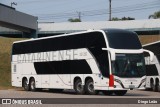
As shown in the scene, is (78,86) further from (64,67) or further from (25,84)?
(25,84)

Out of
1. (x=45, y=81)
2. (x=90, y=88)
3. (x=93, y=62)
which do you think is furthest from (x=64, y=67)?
(x=93, y=62)

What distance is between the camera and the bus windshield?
91.4ft

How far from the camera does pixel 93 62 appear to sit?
28672mm

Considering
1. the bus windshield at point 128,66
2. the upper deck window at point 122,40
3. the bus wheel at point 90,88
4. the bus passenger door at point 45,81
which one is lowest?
the bus wheel at point 90,88

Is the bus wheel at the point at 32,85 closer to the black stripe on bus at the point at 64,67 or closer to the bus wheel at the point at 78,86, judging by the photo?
the black stripe on bus at the point at 64,67

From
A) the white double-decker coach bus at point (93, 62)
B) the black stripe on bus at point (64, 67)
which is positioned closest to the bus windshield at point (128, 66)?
the white double-decker coach bus at point (93, 62)

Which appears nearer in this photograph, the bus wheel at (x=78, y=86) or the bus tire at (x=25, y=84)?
the bus wheel at (x=78, y=86)

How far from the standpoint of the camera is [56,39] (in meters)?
32.7

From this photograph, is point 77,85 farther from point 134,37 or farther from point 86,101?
point 86,101

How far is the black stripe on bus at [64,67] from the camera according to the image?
97.5 ft

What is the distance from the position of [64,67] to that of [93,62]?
12.2 feet

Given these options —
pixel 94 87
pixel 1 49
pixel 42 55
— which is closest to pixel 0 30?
pixel 1 49

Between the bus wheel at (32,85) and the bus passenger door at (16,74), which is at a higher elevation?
the bus passenger door at (16,74)

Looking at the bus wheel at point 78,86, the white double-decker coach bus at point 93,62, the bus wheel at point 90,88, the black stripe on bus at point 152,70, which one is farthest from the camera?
the black stripe on bus at point 152,70
